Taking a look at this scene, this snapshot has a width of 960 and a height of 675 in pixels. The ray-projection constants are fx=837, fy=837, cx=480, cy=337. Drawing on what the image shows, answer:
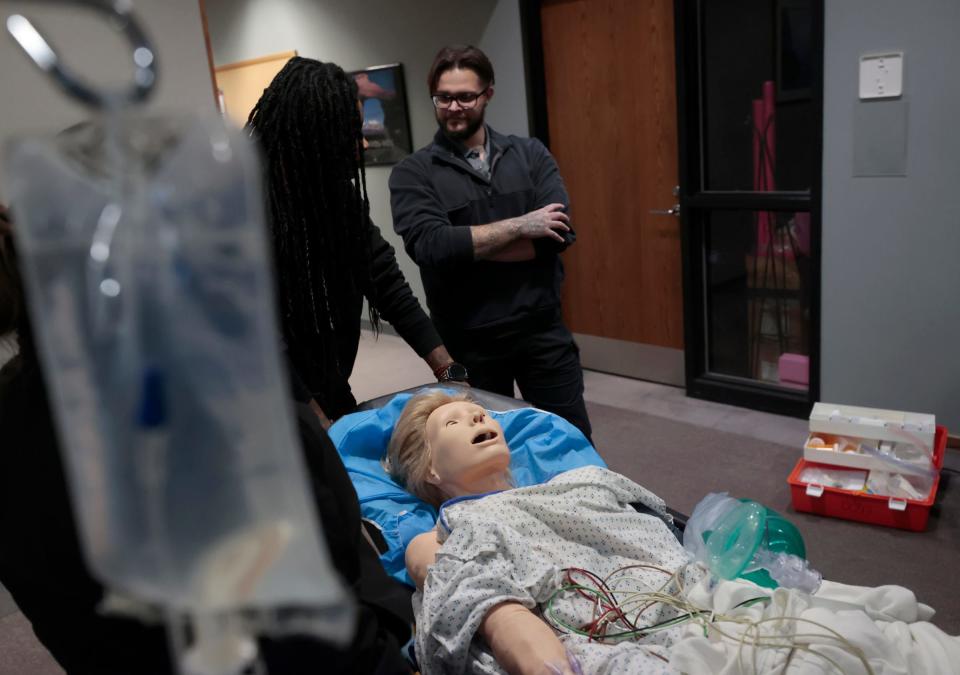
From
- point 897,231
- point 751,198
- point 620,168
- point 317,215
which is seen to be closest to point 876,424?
point 897,231

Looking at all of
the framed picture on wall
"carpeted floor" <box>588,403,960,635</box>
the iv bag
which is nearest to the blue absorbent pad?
"carpeted floor" <box>588,403,960,635</box>

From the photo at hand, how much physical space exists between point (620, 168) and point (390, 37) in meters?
1.76

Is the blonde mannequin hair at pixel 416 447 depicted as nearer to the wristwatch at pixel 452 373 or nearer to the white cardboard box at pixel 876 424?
the wristwatch at pixel 452 373

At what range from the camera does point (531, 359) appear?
8.25 feet

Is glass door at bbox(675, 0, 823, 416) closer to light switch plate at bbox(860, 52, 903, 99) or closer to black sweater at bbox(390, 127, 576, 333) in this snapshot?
light switch plate at bbox(860, 52, 903, 99)

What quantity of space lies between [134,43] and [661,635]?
138 centimetres

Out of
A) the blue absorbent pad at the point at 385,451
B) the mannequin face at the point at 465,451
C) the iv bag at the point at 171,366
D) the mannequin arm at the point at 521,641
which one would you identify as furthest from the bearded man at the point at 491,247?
the iv bag at the point at 171,366

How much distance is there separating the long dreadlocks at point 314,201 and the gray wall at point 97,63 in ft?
1.01

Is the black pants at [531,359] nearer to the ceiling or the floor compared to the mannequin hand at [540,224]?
nearer to the floor

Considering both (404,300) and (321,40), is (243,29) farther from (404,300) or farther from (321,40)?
(404,300)

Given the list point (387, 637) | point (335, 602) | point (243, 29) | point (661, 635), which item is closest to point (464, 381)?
point (661, 635)

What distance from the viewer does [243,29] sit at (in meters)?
5.91

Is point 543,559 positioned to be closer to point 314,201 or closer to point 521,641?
point 521,641

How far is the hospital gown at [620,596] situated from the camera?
4.27ft
